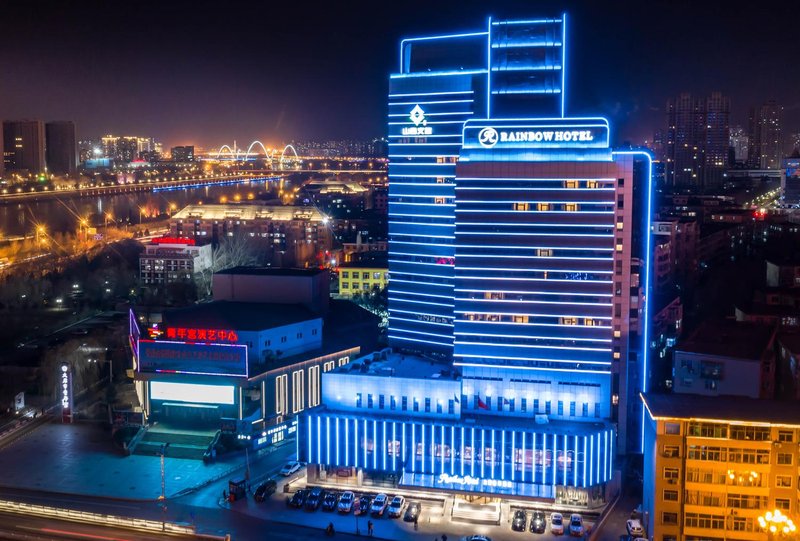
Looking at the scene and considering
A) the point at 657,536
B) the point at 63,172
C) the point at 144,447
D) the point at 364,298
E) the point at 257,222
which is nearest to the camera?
the point at 657,536

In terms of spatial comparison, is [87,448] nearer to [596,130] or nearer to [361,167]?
[596,130]

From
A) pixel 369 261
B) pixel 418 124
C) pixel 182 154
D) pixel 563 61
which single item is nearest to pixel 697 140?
pixel 369 261

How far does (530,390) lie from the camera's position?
18234 mm

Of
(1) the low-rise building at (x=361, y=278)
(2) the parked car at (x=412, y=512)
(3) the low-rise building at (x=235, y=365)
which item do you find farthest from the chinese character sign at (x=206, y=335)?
(1) the low-rise building at (x=361, y=278)

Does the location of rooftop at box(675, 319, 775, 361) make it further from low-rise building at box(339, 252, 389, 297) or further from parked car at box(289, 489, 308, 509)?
low-rise building at box(339, 252, 389, 297)

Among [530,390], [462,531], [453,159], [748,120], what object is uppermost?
[748,120]

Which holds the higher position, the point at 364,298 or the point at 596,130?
the point at 596,130

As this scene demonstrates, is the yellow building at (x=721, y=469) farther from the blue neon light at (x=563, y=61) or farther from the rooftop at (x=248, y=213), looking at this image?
the rooftop at (x=248, y=213)

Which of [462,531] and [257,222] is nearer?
[462,531]

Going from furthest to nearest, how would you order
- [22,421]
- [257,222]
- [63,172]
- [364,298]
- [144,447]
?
[63,172]
[257,222]
[364,298]
[22,421]
[144,447]

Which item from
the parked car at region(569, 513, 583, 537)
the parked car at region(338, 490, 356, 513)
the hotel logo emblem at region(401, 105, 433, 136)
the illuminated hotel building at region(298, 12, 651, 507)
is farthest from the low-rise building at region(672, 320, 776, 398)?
the hotel logo emblem at region(401, 105, 433, 136)

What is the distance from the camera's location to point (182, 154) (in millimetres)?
136250

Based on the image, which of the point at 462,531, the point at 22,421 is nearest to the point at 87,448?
the point at 22,421

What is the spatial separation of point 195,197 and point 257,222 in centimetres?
4119
